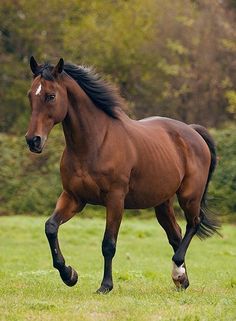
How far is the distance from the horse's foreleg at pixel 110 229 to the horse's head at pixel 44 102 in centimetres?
111

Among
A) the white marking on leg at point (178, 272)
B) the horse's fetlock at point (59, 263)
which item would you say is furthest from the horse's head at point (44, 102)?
the white marking on leg at point (178, 272)

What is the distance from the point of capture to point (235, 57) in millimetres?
37562

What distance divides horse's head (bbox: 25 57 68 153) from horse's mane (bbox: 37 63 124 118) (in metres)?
0.41

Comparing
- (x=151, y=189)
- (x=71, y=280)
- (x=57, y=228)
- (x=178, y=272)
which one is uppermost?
(x=151, y=189)

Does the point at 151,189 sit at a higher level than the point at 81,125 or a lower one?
lower

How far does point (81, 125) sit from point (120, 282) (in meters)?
2.45

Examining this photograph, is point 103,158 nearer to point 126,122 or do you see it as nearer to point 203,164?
point 126,122

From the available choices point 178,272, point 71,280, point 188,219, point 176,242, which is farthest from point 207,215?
point 71,280

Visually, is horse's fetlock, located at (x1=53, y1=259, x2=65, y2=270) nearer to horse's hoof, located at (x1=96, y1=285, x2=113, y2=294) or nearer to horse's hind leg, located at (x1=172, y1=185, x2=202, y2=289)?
horse's hoof, located at (x1=96, y1=285, x2=113, y2=294)

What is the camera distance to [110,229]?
937 centimetres

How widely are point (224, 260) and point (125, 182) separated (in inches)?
336

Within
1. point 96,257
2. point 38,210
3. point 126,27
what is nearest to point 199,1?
point 126,27

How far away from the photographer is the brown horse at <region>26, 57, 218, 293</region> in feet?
29.7

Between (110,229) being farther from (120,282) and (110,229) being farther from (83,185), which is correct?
(120,282)
